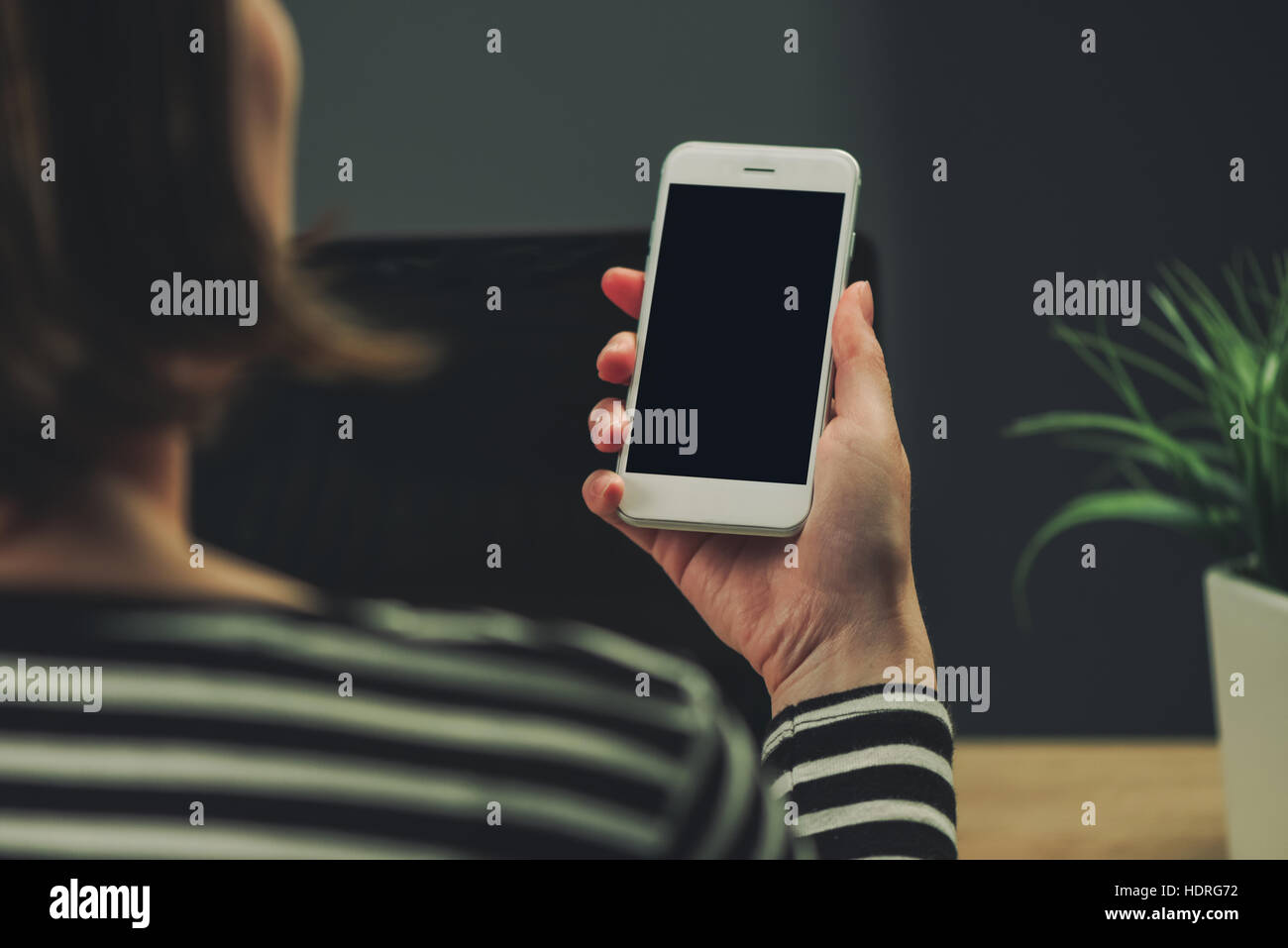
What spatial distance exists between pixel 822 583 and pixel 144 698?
31 cm

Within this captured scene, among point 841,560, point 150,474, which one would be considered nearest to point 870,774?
point 841,560

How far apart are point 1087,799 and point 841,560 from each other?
0.82 feet

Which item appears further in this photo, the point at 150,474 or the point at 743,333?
the point at 743,333

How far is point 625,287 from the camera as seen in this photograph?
52 cm

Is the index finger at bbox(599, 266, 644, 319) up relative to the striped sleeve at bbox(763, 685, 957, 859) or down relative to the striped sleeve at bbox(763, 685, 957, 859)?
up

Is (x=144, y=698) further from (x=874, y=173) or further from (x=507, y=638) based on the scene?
(x=874, y=173)

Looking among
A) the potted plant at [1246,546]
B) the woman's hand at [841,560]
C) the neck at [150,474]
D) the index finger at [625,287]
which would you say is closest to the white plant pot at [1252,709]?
the potted plant at [1246,546]

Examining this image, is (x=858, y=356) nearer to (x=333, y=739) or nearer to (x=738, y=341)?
(x=738, y=341)

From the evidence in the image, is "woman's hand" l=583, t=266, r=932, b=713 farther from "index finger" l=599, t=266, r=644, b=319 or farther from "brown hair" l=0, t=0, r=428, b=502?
"brown hair" l=0, t=0, r=428, b=502

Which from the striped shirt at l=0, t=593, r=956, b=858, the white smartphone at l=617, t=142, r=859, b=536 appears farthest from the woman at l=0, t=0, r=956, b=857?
the white smartphone at l=617, t=142, r=859, b=536

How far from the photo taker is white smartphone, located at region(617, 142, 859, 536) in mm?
465

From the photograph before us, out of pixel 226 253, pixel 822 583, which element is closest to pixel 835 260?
pixel 822 583

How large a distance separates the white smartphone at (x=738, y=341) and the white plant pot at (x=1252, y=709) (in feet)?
Answer: 0.66

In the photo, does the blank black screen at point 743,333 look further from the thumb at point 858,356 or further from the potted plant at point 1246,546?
the potted plant at point 1246,546
